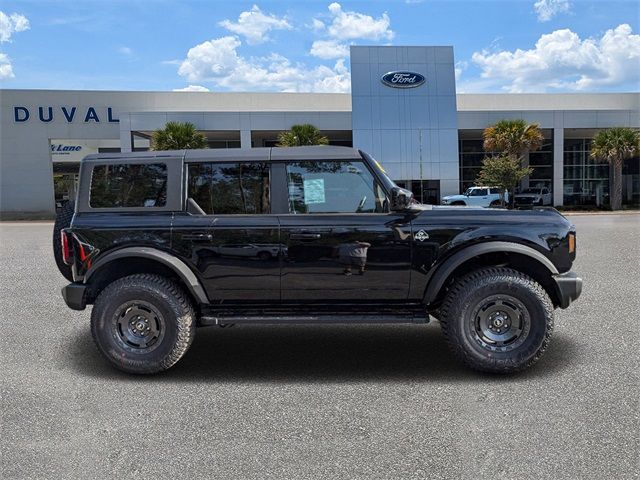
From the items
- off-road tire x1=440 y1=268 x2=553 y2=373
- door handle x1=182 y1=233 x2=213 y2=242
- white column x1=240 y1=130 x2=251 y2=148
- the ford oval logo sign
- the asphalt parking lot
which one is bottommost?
the asphalt parking lot

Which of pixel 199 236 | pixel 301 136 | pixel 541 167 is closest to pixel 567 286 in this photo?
pixel 199 236

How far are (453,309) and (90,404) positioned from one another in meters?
2.97

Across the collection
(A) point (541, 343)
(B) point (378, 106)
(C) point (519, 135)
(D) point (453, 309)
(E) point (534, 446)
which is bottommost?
(E) point (534, 446)

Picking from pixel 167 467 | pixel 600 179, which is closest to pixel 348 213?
pixel 167 467

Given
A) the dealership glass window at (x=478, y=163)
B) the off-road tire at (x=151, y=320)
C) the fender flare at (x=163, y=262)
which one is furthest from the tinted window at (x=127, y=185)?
the dealership glass window at (x=478, y=163)

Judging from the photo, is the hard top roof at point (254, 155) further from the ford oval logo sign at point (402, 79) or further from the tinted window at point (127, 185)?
the ford oval logo sign at point (402, 79)

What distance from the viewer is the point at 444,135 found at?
101ft

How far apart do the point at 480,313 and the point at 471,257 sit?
0.49 metres

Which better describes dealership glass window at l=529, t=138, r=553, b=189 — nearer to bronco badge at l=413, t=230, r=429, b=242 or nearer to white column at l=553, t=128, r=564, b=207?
white column at l=553, t=128, r=564, b=207

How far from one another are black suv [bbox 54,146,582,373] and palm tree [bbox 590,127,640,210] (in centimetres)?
3181

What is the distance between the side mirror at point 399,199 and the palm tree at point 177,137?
24661mm

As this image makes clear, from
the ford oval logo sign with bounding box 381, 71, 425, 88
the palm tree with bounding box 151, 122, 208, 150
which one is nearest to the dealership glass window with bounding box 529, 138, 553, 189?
the ford oval logo sign with bounding box 381, 71, 425, 88

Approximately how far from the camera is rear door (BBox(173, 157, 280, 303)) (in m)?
4.33

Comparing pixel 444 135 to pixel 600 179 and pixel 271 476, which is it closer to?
pixel 600 179
